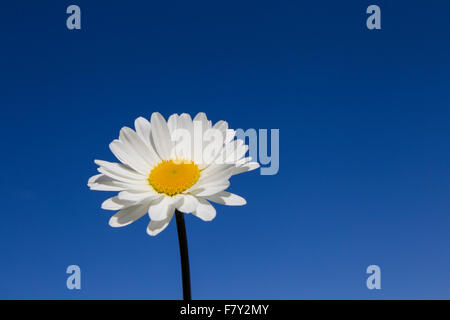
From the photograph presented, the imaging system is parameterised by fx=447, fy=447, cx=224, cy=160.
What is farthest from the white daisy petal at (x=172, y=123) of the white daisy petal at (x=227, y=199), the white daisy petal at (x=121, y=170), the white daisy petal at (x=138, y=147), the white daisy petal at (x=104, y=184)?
the white daisy petal at (x=227, y=199)

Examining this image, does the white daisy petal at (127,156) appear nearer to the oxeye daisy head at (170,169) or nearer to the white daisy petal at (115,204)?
the oxeye daisy head at (170,169)

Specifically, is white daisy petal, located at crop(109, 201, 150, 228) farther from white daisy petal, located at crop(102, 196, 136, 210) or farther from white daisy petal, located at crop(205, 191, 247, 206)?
white daisy petal, located at crop(205, 191, 247, 206)

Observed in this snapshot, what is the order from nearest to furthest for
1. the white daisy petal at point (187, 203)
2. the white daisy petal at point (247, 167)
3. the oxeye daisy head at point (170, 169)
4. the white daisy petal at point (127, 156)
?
the white daisy petal at point (187, 203) < the oxeye daisy head at point (170, 169) < the white daisy petal at point (247, 167) < the white daisy petal at point (127, 156)

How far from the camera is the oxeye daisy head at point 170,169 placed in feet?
4.80

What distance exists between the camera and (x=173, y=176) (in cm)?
164

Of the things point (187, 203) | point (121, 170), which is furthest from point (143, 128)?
point (187, 203)

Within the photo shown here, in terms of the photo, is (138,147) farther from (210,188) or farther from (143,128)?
(210,188)

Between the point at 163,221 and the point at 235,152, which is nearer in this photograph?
the point at 163,221

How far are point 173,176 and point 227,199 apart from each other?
251 mm

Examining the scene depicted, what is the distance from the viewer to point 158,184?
1.67 metres
